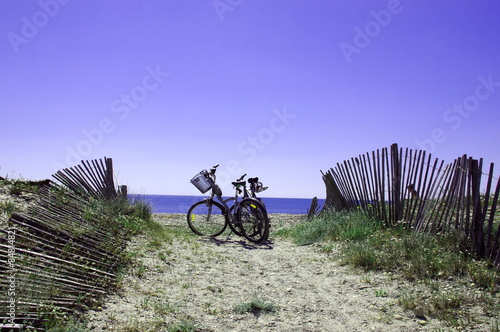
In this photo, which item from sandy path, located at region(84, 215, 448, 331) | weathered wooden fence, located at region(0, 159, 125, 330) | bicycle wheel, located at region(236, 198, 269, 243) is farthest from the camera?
bicycle wheel, located at region(236, 198, 269, 243)

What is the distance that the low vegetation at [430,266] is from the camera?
3836mm

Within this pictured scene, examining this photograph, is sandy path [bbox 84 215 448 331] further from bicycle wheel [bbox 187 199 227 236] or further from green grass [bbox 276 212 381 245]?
bicycle wheel [bbox 187 199 227 236]

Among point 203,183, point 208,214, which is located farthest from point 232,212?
point 203,183

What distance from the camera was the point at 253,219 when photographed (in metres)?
8.66

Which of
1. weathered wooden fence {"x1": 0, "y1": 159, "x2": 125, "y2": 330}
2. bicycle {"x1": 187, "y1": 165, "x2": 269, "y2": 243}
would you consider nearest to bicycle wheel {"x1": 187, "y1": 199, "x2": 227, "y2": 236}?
bicycle {"x1": 187, "y1": 165, "x2": 269, "y2": 243}

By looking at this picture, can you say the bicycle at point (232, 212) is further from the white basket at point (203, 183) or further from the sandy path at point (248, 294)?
the sandy path at point (248, 294)

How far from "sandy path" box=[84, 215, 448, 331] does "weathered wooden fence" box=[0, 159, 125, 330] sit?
30 cm

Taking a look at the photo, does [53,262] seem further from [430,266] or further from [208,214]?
[208,214]

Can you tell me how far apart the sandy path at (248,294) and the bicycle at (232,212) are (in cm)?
153

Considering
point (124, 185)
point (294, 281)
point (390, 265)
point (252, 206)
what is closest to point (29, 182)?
point (124, 185)

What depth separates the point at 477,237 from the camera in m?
5.00

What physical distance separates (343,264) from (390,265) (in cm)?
82

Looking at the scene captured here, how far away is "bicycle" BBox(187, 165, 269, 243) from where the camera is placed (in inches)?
337

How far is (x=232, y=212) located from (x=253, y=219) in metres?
0.66
